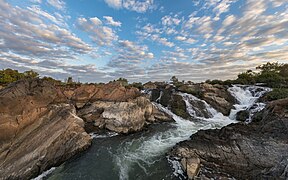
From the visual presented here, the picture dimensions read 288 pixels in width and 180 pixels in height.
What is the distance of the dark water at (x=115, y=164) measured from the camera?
34.9 feet

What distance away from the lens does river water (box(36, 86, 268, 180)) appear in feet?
35.1

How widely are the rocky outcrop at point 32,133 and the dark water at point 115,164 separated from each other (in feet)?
3.16

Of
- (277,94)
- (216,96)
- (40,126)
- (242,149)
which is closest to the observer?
(242,149)

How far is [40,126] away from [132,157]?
733 cm

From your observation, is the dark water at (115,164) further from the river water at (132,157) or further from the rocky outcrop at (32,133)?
the rocky outcrop at (32,133)

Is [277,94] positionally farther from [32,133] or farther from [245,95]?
[32,133]

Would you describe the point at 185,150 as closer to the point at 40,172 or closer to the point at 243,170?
the point at 243,170

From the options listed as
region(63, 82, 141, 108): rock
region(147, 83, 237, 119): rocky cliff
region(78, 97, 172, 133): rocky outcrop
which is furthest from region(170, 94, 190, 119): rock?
region(63, 82, 141, 108): rock

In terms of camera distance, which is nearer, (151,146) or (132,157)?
(132,157)

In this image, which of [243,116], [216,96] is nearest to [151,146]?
[243,116]

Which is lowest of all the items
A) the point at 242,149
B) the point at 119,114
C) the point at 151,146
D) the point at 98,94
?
the point at 151,146

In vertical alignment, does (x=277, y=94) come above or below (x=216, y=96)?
above

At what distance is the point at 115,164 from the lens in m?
12.1

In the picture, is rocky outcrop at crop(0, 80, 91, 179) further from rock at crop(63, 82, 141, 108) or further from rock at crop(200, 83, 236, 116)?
rock at crop(200, 83, 236, 116)
